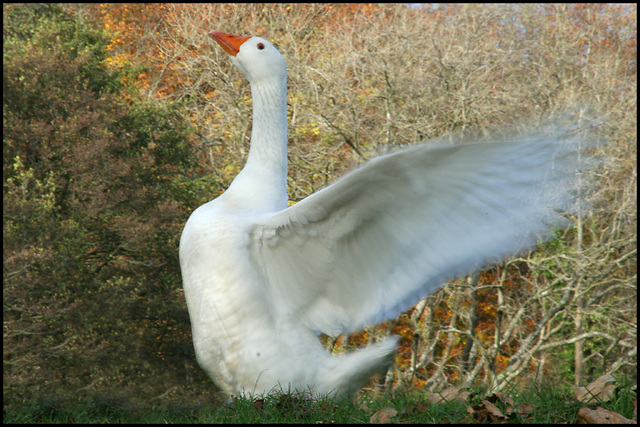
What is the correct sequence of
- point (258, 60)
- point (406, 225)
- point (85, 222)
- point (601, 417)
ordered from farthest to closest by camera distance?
point (85, 222)
point (258, 60)
point (406, 225)
point (601, 417)

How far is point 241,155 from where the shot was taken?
12297 mm

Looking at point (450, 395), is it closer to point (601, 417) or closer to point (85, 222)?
point (601, 417)

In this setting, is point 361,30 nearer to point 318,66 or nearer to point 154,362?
point 318,66

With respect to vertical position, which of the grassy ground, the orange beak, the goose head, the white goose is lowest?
the grassy ground

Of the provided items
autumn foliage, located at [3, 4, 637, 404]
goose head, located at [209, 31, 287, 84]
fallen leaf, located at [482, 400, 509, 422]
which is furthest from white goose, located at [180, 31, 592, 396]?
autumn foliage, located at [3, 4, 637, 404]

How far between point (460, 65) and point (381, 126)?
73.2 inches

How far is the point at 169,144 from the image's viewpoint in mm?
11398

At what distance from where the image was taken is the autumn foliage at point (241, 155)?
9.52 meters

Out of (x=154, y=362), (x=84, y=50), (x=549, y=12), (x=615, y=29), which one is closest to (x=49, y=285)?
(x=154, y=362)

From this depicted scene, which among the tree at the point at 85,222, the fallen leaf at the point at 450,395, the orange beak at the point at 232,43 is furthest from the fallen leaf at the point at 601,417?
the tree at the point at 85,222

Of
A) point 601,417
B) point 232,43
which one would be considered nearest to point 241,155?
point 232,43

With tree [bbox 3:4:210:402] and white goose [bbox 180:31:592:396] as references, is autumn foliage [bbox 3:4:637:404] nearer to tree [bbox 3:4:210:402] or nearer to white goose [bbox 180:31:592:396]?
tree [bbox 3:4:210:402]

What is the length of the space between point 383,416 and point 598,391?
98 cm

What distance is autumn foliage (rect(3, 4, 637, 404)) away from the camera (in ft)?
31.2
